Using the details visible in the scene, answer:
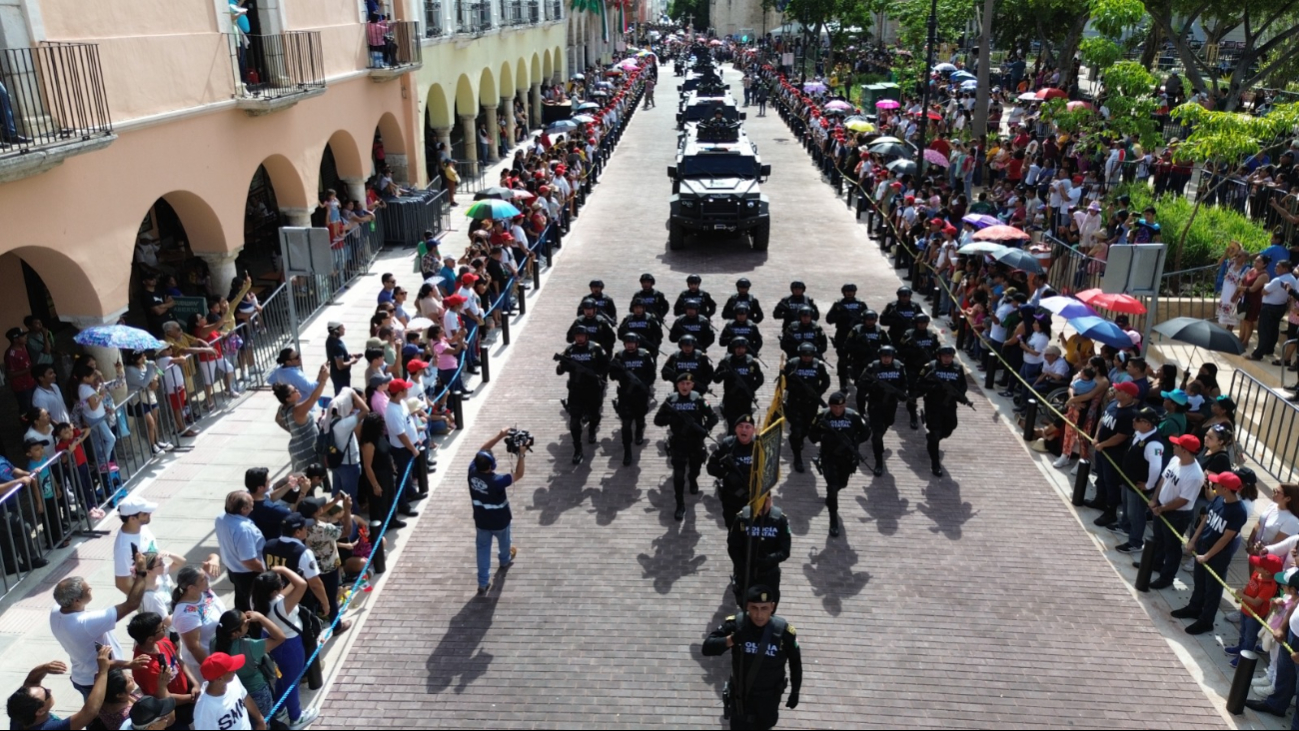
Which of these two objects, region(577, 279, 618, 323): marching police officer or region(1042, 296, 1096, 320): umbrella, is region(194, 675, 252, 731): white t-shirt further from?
region(1042, 296, 1096, 320): umbrella

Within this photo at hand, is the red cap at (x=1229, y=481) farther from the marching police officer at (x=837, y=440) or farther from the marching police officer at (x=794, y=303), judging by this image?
the marching police officer at (x=794, y=303)

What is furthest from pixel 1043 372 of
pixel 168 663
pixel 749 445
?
pixel 168 663

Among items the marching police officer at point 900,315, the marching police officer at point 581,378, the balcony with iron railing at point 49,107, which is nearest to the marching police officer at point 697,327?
the marching police officer at point 581,378

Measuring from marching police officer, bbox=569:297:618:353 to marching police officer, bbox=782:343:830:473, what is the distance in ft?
8.52

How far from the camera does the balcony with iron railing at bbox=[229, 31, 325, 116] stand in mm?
15312

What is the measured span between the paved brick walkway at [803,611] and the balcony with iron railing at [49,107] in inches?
210

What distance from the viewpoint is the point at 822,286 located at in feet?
61.5

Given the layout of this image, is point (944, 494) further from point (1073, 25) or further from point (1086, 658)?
point (1073, 25)

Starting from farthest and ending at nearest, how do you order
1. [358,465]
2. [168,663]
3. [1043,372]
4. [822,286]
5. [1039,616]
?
[822,286] < [1043,372] < [358,465] < [1039,616] < [168,663]

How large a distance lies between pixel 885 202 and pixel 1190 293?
7.66 meters

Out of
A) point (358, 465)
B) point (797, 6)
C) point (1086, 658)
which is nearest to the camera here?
point (1086, 658)

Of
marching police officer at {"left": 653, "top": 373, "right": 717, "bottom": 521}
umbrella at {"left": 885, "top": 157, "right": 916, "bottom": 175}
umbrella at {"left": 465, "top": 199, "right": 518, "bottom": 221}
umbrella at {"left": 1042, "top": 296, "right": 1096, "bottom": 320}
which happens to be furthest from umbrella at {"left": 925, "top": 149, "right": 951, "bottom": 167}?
marching police officer at {"left": 653, "top": 373, "right": 717, "bottom": 521}

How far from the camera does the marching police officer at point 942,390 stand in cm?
1071

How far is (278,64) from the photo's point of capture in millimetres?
16938
